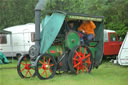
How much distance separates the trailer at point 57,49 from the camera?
966 cm

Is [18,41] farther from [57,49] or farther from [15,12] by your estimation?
[57,49]

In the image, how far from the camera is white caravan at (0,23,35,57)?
69.0 feet


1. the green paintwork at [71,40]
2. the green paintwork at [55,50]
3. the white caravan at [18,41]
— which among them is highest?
the green paintwork at [71,40]

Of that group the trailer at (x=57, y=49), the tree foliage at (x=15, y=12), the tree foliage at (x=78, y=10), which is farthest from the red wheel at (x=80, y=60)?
the tree foliage at (x=15, y=12)

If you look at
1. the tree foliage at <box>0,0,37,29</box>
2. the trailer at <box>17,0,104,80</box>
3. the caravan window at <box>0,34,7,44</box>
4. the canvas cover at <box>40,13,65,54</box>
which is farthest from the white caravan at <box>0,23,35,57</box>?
the canvas cover at <box>40,13,65,54</box>

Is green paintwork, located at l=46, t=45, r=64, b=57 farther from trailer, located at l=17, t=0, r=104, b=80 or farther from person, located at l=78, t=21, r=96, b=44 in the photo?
person, located at l=78, t=21, r=96, b=44

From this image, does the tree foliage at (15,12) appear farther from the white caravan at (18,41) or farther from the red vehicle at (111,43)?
the red vehicle at (111,43)

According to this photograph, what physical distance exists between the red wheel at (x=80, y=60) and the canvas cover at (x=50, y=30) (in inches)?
35.9

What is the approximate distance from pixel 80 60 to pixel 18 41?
12.0 meters

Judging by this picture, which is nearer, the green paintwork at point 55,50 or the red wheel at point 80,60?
the red wheel at point 80,60

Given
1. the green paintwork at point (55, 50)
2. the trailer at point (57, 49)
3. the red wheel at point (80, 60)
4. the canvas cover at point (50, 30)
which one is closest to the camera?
the trailer at point (57, 49)

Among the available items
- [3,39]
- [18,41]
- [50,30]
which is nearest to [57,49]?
[50,30]

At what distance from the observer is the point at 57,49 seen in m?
10.4

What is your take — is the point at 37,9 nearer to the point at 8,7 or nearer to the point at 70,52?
the point at 70,52
